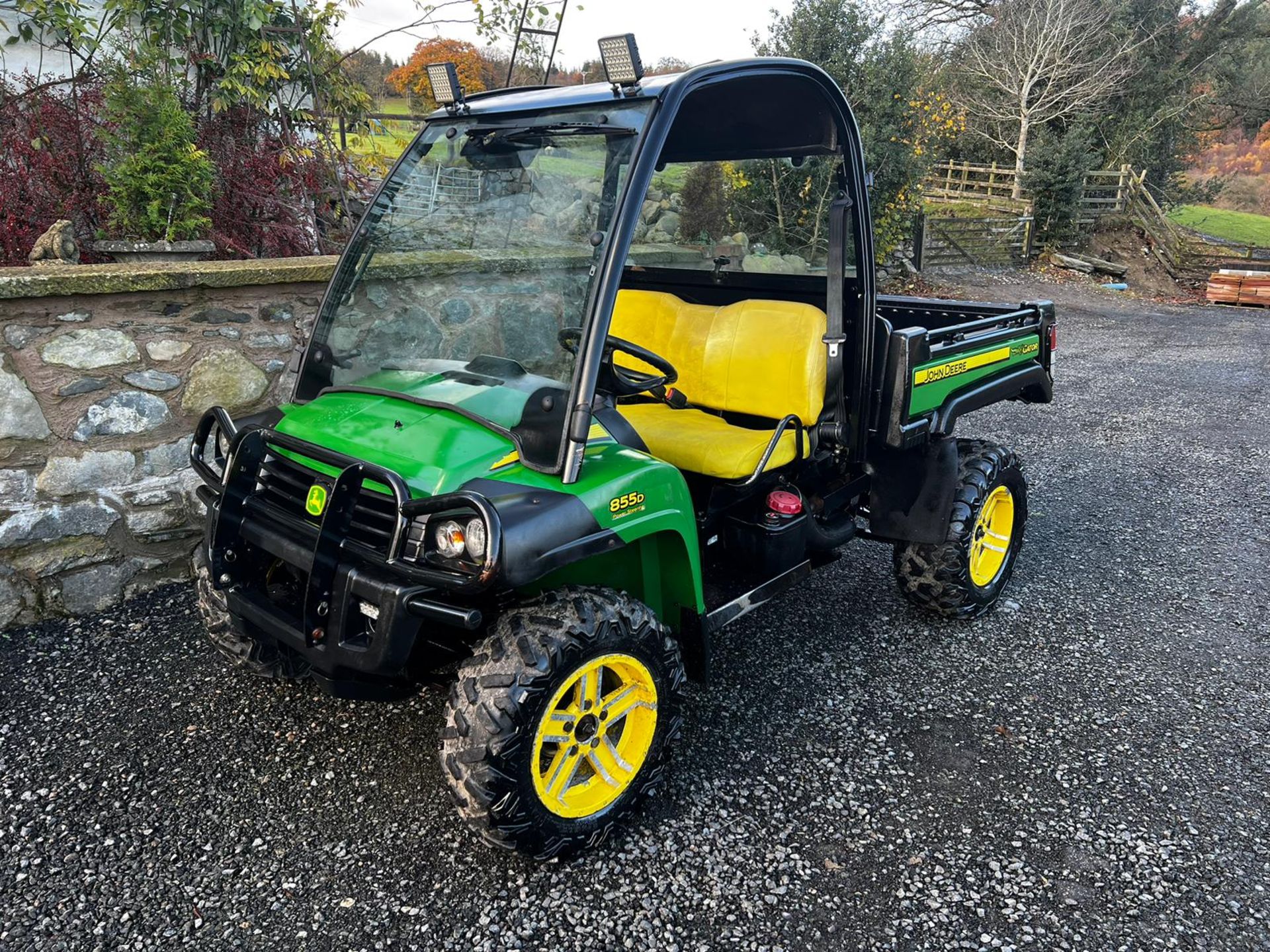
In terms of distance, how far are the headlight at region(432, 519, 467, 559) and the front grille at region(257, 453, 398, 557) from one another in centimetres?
14

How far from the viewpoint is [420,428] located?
2586 mm

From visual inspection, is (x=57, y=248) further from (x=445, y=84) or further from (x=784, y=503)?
(x=784, y=503)

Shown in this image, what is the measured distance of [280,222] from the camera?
5172 millimetres

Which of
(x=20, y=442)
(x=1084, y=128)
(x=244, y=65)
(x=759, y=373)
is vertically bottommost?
(x=20, y=442)

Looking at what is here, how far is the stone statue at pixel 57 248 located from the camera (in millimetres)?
4043

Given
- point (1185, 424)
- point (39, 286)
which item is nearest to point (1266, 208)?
point (1185, 424)

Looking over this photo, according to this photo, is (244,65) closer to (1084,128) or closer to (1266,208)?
(1084,128)

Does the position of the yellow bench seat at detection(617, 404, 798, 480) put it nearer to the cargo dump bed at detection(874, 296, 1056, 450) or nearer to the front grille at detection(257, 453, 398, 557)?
the cargo dump bed at detection(874, 296, 1056, 450)

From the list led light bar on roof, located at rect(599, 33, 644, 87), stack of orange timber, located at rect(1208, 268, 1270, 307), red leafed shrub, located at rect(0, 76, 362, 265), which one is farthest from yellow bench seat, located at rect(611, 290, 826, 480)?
stack of orange timber, located at rect(1208, 268, 1270, 307)

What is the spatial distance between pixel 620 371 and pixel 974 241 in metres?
17.1

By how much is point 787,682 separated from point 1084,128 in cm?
2149

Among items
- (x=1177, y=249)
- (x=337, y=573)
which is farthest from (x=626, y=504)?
(x=1177, y=249)

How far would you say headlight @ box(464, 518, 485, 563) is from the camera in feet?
7.36

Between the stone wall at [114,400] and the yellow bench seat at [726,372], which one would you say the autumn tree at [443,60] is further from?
the yellow bench seat at [726,372]
